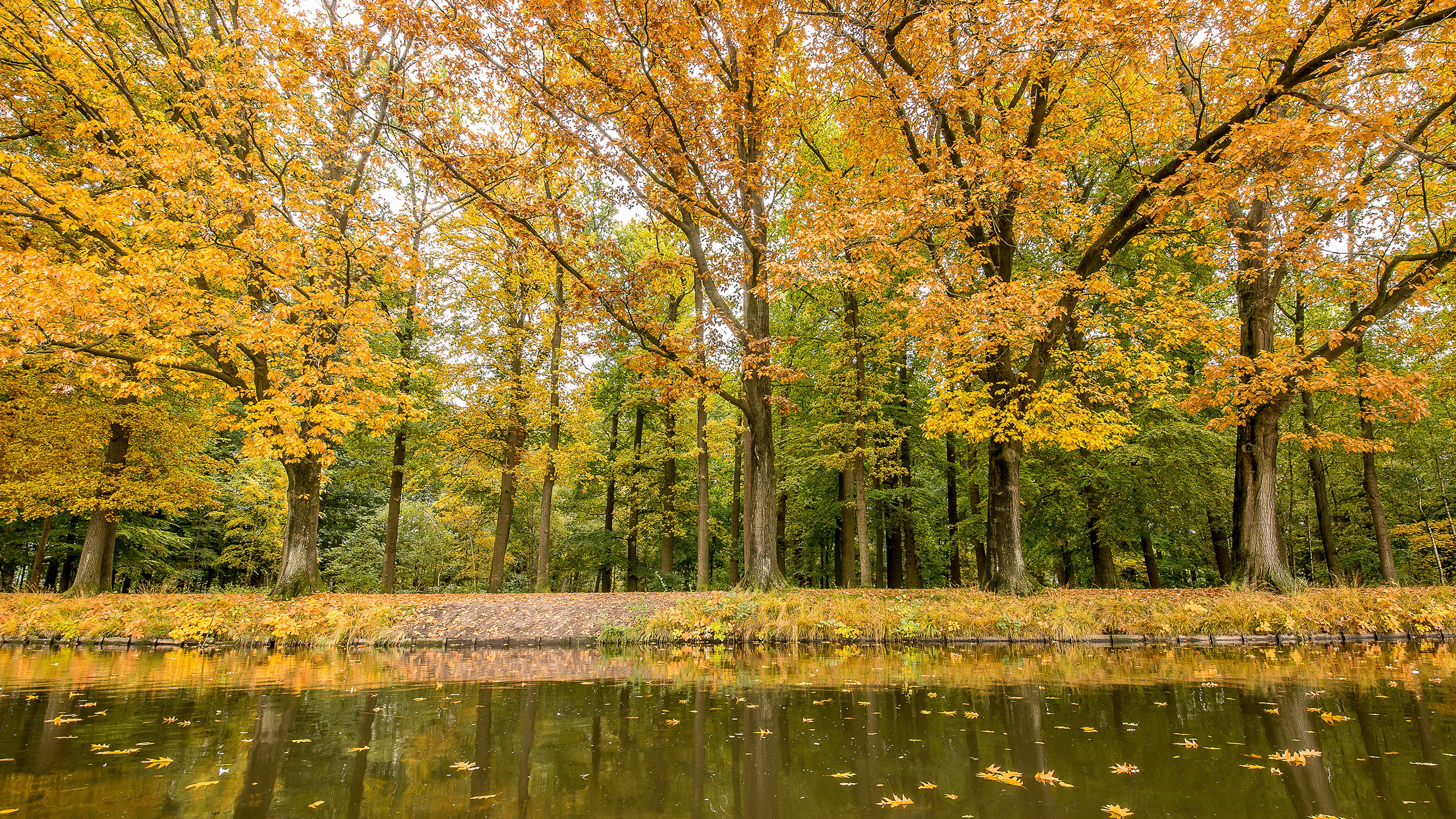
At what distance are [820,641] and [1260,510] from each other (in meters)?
9.45

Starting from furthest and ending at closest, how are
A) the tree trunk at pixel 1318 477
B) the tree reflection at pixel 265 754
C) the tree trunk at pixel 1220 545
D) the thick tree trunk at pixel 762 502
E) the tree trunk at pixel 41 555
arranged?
the tree trunk at pixel 1220 545 < the tree trunk at pixel 1318 477 < the tree trunk at pixel 41 555 < the thick tree trunk at pixel 762 502 < the tree reflection at pixel 265 754

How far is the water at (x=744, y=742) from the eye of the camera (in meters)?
3.10

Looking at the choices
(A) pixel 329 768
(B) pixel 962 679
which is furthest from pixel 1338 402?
(A) pixel 329 768

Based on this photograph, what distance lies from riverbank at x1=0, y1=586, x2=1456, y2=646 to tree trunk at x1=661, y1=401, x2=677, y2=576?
10015 mm

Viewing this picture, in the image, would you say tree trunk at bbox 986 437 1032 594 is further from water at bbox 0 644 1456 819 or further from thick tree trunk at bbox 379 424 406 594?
thick tree trunk at bbox 379 424 406 594

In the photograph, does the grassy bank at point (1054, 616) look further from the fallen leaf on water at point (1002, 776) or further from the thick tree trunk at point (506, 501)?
the thick tree trunk at point (506, 501)

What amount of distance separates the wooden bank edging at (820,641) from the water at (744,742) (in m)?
2.29

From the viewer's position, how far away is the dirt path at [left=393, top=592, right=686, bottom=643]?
1105cm

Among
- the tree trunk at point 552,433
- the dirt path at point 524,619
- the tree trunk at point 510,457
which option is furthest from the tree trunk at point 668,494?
the dirt path at point 524,619

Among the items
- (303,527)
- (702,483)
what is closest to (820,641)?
(702,483)

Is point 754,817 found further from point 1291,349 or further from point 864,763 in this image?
point 1291,349

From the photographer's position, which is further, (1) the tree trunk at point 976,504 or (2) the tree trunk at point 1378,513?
(1) the tree trunk at point 976,504

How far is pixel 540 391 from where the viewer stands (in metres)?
17.2

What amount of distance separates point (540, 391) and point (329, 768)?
46.1 ft
